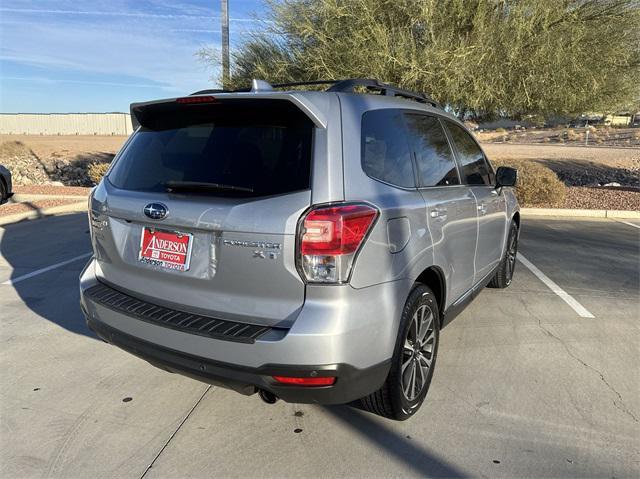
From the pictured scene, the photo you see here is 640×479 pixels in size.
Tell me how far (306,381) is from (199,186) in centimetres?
110

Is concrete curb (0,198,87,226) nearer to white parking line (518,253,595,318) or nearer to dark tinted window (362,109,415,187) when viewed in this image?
dark tinted window (362,109,415,187)

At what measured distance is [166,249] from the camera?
263 cm

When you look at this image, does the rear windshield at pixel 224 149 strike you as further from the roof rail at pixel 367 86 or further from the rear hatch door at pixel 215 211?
the roof rail at pixel 367 86

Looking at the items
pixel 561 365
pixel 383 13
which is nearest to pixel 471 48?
pixel 383 13

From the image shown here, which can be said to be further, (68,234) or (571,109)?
(571,109)

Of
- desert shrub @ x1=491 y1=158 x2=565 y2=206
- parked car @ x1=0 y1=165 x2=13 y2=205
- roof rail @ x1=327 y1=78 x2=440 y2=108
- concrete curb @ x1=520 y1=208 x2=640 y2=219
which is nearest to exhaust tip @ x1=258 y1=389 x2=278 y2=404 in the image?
roof rail @ x1=327 y1=78 x2=440 y2=108

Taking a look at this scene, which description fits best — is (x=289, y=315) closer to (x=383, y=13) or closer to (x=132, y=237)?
(x=132, y=237)

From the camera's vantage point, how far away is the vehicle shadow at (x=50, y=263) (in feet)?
15.7

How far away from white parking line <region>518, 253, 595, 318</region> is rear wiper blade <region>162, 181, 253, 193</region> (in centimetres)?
377

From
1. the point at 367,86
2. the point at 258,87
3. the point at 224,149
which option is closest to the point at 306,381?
the point at 224,149

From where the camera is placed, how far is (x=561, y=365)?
3.76 m

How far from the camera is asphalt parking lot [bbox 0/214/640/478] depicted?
2637 millimetres

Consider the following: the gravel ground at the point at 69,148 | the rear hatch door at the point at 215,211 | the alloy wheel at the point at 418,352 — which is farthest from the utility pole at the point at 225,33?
the gravel ground at the point at 69,148

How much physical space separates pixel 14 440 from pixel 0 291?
3.08 m
